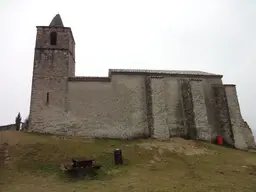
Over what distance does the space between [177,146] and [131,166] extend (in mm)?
5629

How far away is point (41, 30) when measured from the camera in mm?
23906

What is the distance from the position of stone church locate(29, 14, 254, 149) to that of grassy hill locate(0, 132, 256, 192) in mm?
1681

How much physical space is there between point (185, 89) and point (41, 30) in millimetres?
15178

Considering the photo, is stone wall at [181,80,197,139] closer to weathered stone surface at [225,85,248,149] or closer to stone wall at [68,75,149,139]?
stone wall at [68,75,149,139]

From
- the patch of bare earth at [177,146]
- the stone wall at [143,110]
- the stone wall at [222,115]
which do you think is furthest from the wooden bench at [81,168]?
the stone wall at [222,115]

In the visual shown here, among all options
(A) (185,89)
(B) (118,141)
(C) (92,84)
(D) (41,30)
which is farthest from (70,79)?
(A) (185,89)

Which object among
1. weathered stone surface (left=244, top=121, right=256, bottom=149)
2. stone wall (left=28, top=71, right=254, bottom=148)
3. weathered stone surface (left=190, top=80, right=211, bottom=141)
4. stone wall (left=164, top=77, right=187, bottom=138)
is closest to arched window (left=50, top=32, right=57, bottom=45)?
stone wall (left=28, top=71, right=254, bottom=148)

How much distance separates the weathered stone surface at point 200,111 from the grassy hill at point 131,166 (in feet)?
5.76

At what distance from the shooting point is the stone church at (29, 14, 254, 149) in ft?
71.1

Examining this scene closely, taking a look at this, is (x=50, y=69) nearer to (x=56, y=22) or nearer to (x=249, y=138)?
(x=56, y=22)

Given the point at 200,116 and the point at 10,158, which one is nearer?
the point at 10,158

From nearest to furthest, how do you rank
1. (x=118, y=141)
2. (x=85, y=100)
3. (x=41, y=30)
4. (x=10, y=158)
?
1. (x=10, y=158)
2. (x=118, y=141)
3. (x=85, y=100)
4. (x=41, y=30)

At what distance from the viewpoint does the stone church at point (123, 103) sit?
21656 mm

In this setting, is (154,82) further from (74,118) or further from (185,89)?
(74,118)
